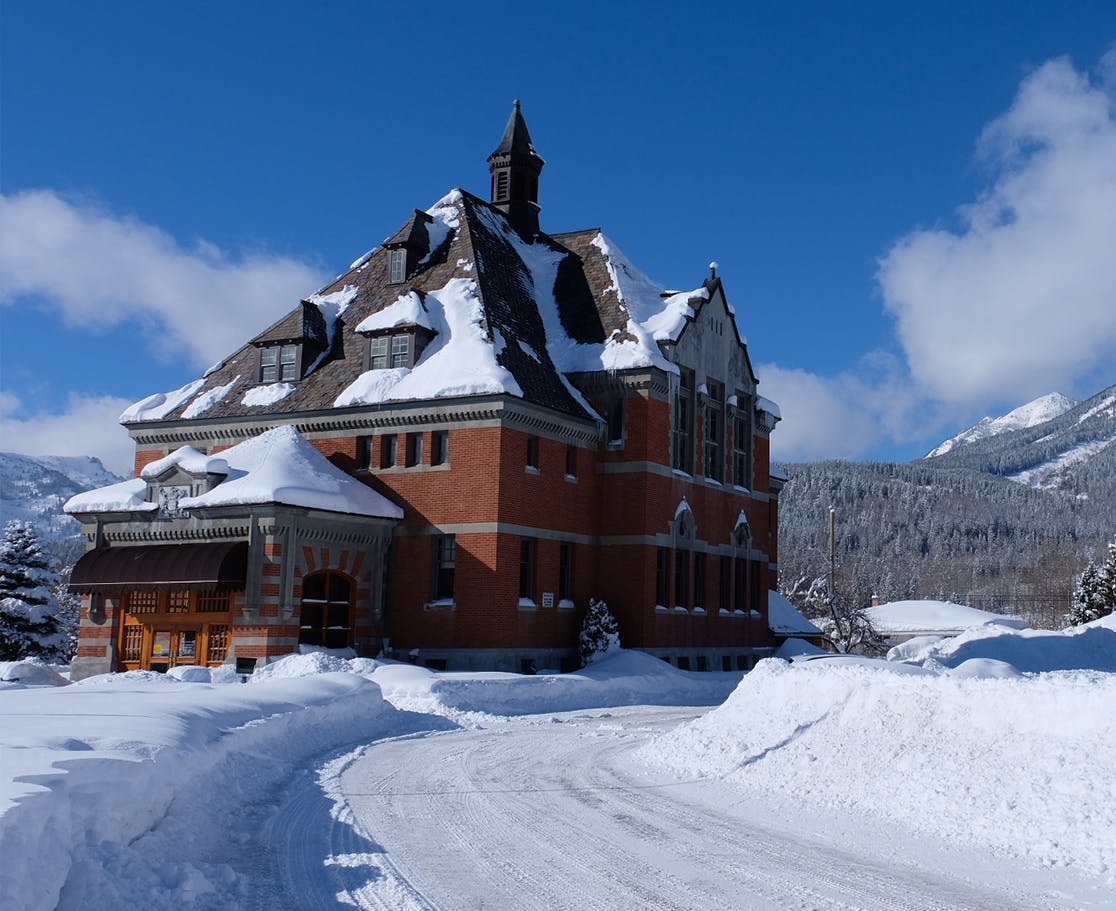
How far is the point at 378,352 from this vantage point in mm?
36312

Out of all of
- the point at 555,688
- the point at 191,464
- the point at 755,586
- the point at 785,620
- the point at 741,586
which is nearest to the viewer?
the point at 555,688

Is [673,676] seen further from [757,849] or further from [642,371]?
[757,849]

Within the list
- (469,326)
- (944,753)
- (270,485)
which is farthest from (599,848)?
(469,326)

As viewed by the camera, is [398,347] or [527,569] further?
[398,347]

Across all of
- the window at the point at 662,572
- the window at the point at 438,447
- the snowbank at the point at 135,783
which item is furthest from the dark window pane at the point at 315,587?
the snowbank at the point at 135,783

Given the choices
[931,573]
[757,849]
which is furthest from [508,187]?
[931,573]

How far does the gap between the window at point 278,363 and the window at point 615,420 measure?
1010 centimetres

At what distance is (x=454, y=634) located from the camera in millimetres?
33062

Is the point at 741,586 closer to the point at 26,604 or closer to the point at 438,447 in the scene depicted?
the point at 438,447

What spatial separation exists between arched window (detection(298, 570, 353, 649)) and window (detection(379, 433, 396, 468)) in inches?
144

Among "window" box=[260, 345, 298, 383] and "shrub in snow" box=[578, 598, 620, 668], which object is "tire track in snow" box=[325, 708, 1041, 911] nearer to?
"shrub in snow" box=[578, 598, 620, 668]

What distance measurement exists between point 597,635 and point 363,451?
29.3ft

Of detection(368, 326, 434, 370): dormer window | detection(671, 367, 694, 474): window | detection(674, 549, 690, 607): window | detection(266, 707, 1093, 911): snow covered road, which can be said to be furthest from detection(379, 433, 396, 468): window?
detection(266, 707, 1093, 911): snow covered road

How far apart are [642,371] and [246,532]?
12.9m
